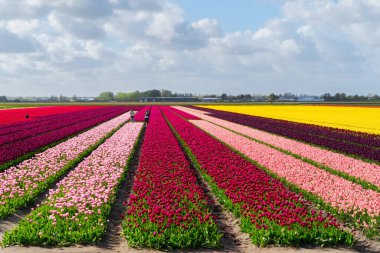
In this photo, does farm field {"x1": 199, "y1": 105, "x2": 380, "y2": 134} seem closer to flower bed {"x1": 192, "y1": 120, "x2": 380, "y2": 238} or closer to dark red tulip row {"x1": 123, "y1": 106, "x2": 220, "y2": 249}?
flower bed {"x1": 192, "y1": 120, "x2": 380, "y2": 238}

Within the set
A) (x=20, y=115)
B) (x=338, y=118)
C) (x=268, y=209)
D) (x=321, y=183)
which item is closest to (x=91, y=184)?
(x=268, y=209)

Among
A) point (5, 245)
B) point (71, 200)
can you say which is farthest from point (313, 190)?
point (5, 245)

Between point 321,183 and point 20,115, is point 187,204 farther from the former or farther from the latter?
point 20,115

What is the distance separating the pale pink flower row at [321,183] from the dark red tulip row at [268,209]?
761 millimetres

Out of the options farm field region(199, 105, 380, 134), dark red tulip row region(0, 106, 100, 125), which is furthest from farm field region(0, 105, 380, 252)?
dark red tulip row region(0, 106, 100, 125)

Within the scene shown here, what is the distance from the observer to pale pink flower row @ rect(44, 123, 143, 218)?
11016 millimetres

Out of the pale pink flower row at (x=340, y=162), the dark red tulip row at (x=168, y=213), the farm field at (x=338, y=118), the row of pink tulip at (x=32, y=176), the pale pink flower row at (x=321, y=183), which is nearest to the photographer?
the dark red tulip row at (x=168, y=213)

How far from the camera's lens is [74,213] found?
10.5m

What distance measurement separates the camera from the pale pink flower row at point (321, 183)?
11.0 meters

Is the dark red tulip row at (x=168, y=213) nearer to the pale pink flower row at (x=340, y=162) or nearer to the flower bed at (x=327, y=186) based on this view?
the flower bed at (x=327, y=186)

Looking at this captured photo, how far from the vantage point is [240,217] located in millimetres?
10539

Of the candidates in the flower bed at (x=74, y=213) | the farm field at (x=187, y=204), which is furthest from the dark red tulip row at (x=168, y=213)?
the flower bed at (x=74, y=213)

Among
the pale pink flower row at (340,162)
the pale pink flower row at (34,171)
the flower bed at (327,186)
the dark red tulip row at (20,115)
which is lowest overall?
the pale pink flower row at (340,162)

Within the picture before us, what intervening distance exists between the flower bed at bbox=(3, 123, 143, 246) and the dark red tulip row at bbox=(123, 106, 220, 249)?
0.81m
